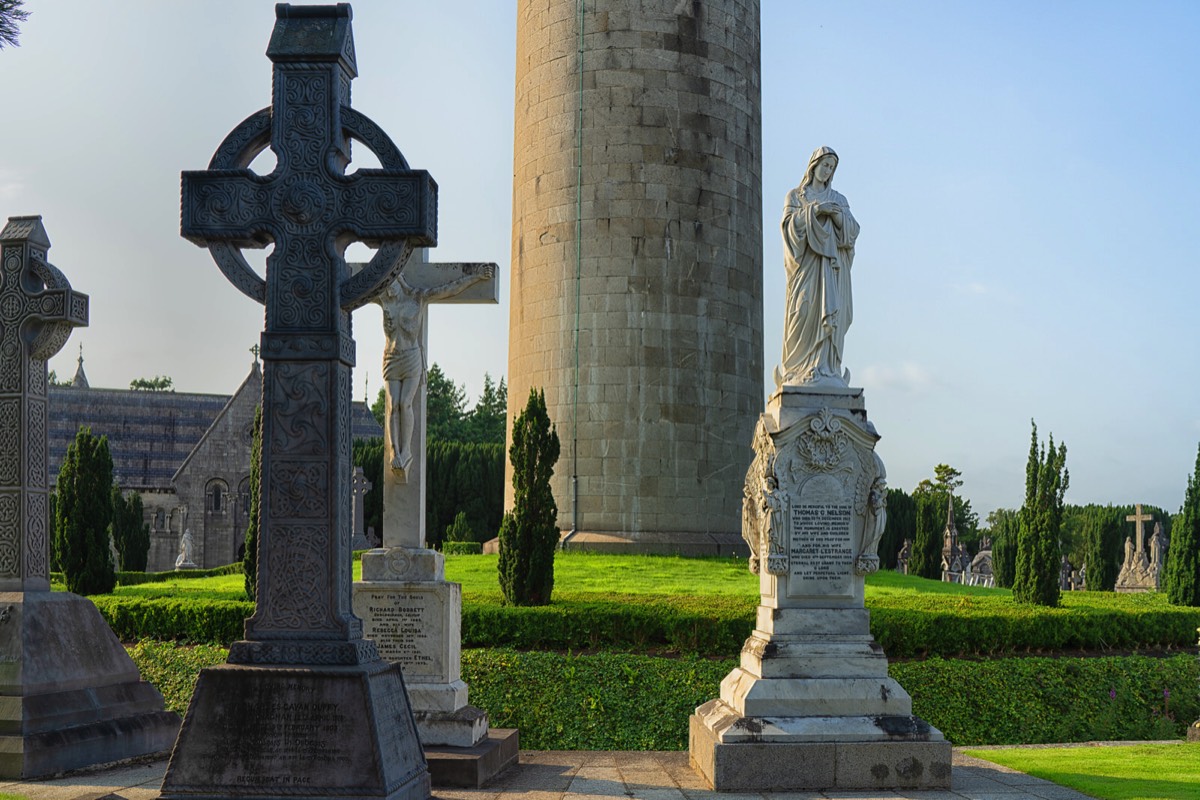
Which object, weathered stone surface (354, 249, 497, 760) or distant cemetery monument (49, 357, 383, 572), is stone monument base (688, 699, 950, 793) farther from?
distant cemetery monument (49, 357, 383, 572)

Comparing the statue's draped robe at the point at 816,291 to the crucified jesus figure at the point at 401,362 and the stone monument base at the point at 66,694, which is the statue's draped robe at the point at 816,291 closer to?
the crucified jesus figure at the point at 401,362

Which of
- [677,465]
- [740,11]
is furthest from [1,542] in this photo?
[740,11]

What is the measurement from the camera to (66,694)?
8617 mm

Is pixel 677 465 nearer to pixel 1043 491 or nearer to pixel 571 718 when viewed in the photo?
pixel 1043 491

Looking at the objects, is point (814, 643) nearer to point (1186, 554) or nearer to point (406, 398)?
point (406, 398)

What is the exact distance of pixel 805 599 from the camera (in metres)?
9.41

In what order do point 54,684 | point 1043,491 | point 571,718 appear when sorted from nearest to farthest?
point 54,684
point 571,718
point 1043,491

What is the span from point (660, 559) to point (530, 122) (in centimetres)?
1031

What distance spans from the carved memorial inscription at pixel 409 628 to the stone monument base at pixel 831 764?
2596 millimetres

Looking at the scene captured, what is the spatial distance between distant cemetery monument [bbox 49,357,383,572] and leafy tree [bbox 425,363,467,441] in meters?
15.6

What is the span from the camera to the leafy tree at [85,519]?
18.8 metres

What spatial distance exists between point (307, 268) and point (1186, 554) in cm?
1855

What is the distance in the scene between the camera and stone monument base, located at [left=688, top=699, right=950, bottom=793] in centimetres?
854

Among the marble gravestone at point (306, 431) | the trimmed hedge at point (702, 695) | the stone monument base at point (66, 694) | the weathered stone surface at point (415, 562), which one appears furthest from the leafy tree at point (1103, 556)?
the marble gravestone at point (306, 431)
